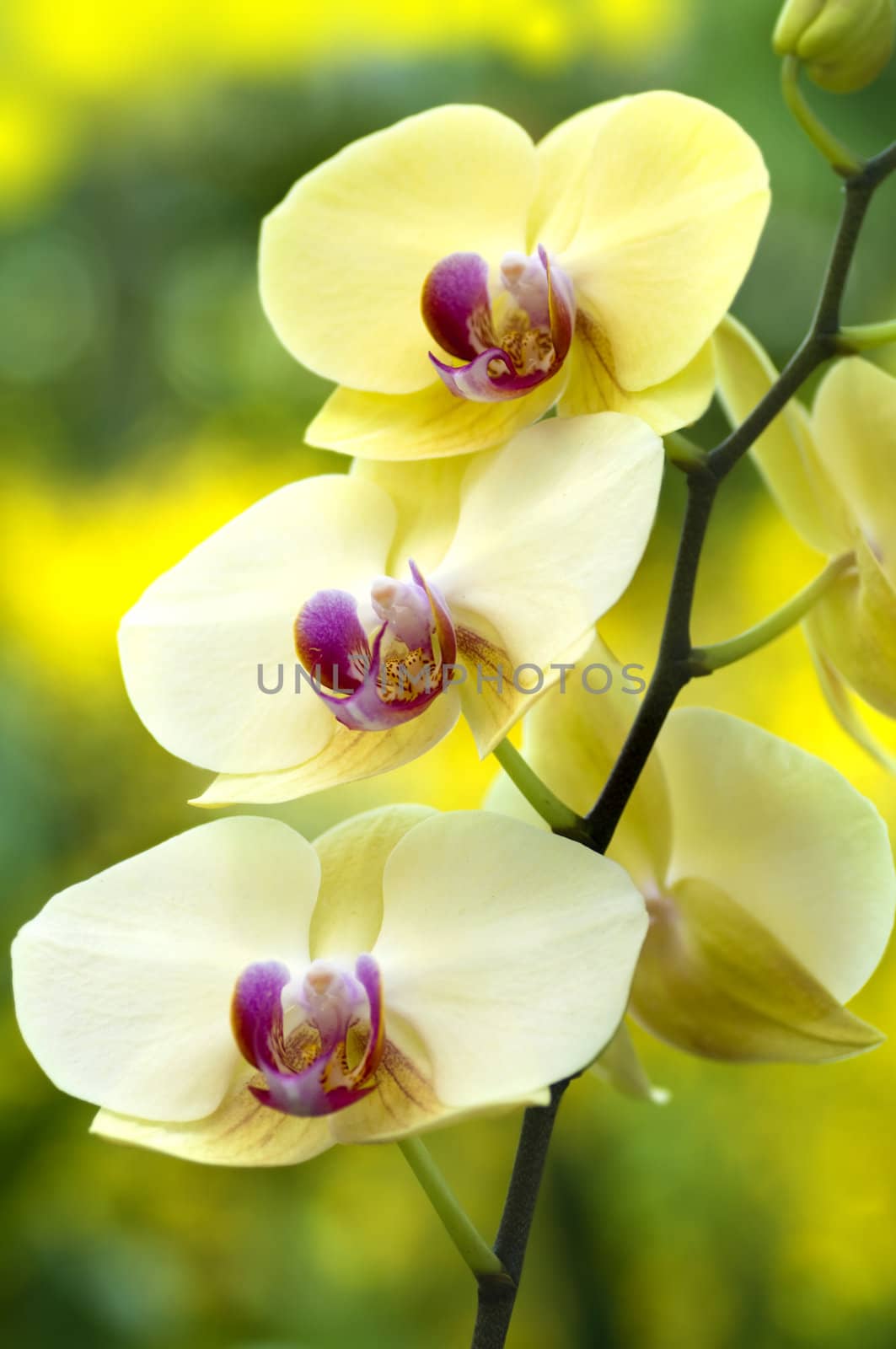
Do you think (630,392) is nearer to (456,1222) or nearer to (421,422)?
(421,422)

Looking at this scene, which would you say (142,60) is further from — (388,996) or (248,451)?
(388,996)

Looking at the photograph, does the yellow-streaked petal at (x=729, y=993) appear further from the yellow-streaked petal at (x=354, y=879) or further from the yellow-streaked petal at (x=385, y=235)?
the yellow-streaked petal at (x=385, y=235)

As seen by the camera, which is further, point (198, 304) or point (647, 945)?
point (198, 304)

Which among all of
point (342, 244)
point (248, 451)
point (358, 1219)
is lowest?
point (358, 1219)

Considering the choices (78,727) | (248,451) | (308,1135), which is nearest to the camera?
(308,1135)

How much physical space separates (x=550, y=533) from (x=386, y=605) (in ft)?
0.19

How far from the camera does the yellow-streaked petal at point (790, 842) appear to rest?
1.73 ft

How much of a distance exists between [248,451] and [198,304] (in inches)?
9.9

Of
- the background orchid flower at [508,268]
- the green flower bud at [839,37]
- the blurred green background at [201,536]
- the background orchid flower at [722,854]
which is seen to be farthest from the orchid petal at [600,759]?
the blurred green background at [201,536]

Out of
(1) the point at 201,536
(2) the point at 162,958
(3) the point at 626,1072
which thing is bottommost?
(1) the point at 201,536

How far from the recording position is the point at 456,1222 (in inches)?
17.6

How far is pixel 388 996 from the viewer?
0.46m

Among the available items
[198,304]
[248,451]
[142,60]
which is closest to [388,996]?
[248,451]

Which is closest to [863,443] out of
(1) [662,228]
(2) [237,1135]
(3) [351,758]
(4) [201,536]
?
(1) [662,228]
